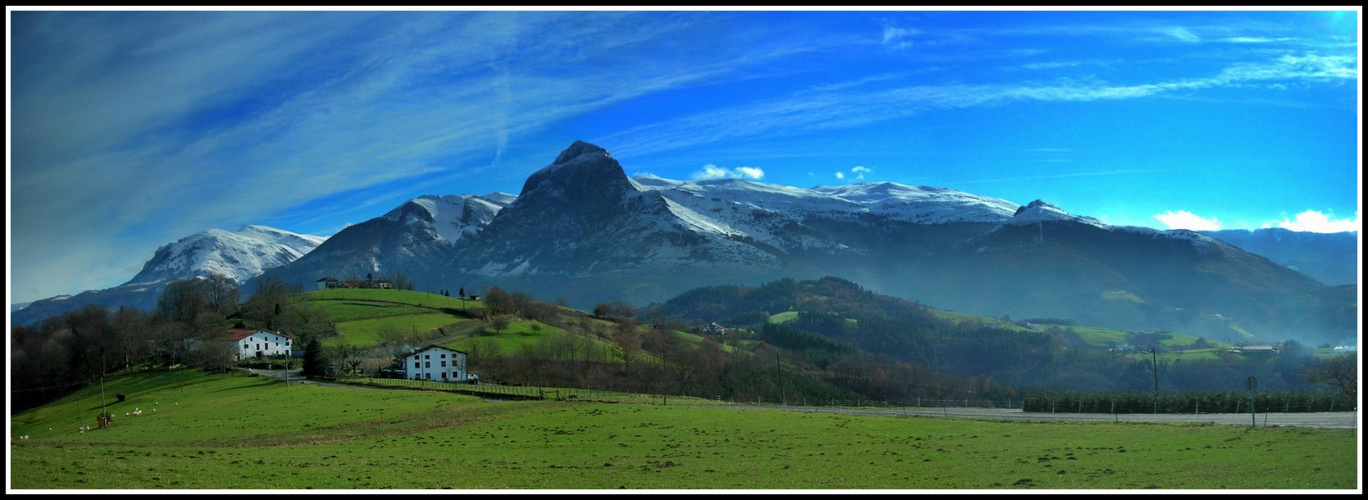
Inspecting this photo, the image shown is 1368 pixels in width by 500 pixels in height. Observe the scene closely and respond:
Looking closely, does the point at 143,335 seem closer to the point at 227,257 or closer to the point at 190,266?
the point at 190,266

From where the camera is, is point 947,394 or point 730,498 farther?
Answer: point 947,394

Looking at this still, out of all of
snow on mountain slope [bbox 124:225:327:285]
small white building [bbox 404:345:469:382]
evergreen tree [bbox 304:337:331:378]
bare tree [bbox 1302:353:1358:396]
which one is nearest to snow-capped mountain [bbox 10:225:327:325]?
snow on mountain slope [bbox 124:225:327:285]

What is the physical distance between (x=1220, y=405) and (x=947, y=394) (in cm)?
6494

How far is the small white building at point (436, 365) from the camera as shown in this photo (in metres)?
77.4

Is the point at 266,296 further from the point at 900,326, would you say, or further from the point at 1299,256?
the point at 1299,256

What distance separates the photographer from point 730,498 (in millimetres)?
21031

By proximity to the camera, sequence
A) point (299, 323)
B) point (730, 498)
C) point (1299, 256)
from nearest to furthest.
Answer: point (730, 498)
point (299, 323)
point (1299, 256)

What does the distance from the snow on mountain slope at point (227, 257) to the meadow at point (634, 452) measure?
4931cm

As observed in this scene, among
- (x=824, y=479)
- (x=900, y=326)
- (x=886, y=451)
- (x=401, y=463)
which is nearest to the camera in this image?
(x=824, y=479)

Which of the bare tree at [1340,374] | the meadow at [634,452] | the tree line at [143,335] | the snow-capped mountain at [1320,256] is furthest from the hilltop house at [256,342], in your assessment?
the snow-capped mountain at [1320,256]

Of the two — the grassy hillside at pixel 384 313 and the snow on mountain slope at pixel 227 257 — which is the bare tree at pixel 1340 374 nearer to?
the grassy hillside at pixel 384 313

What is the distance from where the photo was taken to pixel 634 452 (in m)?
29.6

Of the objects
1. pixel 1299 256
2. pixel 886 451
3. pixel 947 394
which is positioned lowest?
pixel 947 394

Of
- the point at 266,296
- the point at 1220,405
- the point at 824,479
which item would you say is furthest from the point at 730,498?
the point at 266,296
